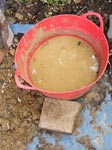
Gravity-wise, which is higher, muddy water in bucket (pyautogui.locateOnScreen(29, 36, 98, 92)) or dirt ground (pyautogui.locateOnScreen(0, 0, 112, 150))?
muddy water in bucket (pyautogui.locateOnScreen(29, 36, 98, 92))

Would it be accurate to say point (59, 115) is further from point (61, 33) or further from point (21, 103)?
point (61, 33)

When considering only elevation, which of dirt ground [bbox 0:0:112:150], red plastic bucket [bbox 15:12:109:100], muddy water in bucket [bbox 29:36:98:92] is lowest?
dirt ground [bbox 0:0:112:150]

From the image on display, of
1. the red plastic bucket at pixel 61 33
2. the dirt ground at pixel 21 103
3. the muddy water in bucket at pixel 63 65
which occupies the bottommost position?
the dirt ground at pixel 21 103

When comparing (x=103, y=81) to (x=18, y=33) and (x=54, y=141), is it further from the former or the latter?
(x=18, y=33)

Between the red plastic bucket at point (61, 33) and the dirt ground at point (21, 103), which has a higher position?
the red plastic bucket at point (61, 33)
